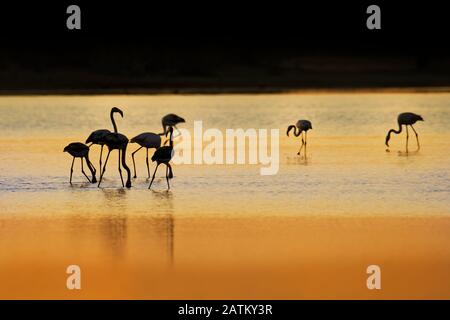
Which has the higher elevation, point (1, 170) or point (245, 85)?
point (245, 85)

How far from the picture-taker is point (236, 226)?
8.80 metres

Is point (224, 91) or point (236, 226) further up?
point (224, 91)

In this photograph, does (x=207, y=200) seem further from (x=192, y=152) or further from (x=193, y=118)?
(x=193, y=118)

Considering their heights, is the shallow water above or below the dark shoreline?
below

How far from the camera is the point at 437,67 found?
4162 cm

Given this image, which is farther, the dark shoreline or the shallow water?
the dark shoreline

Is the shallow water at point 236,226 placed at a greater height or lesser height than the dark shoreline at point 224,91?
lesser

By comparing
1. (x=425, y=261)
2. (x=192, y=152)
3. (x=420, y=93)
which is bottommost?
(x=425, y=261)

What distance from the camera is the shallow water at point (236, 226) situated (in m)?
6.92

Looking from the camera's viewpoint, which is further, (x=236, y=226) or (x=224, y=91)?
(x=224, y=91)

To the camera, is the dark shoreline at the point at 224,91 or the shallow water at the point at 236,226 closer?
the shallow water at the point at 236,226

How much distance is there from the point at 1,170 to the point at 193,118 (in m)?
10.1

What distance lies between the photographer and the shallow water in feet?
22.7

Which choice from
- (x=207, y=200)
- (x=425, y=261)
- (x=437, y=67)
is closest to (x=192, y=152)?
(x=207, y=200)
